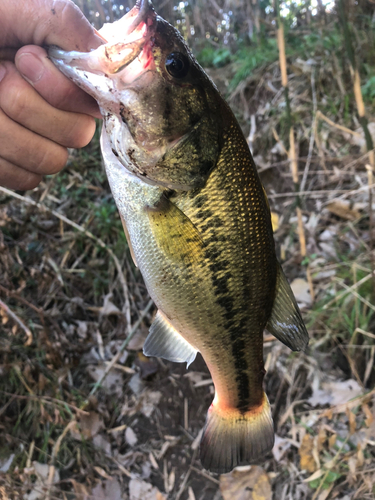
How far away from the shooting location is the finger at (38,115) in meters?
1.12

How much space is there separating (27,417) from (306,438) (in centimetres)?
200

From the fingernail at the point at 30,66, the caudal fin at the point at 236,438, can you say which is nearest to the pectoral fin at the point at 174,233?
the fingernail at the point at 30,66

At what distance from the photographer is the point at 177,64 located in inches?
40.5

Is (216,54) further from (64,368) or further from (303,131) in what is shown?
(64,368)

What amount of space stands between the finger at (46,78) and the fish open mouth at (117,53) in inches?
3.0

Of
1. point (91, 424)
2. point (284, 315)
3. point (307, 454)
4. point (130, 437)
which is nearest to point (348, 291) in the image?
point (307, 454)

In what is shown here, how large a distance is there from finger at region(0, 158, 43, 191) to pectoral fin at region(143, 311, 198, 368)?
29.2 inches

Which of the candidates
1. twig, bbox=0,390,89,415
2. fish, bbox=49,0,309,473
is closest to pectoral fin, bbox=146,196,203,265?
fish, bbox=49,0,309,473

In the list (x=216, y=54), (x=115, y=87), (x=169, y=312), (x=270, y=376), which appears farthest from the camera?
(x=216, y=54)

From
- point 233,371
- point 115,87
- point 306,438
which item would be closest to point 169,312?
point 233,371

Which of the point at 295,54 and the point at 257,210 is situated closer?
the point at 257,210

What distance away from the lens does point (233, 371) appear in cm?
133

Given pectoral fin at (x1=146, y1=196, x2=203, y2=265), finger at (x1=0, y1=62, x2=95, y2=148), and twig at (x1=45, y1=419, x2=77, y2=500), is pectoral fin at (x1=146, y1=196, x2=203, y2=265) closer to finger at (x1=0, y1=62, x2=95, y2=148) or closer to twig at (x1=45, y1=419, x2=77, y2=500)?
finger at (x1=0, y1=62, x2=95, y2=148)

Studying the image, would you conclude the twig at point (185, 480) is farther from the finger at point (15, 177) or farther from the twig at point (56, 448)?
the finger at point (15, 177)
